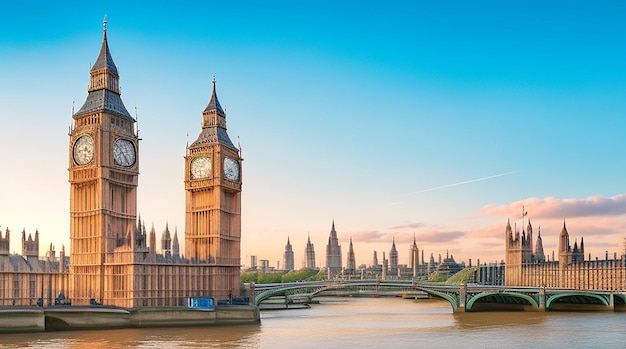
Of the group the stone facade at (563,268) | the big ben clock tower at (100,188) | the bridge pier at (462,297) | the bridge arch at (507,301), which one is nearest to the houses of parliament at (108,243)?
the big ben clock tower at (100,188)

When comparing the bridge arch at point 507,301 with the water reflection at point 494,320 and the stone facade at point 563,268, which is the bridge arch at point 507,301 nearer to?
the water reflection at point 494,320

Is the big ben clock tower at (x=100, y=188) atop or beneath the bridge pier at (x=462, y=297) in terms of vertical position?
atop

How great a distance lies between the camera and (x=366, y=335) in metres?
62.5

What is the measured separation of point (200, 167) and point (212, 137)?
356 centimetres

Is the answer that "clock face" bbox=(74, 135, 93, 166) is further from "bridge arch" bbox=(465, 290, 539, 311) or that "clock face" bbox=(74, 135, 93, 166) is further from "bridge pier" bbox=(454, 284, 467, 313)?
"bridge arch" bbox=(465, 290, 539, 311)

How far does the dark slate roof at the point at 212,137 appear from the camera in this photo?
7993 cm

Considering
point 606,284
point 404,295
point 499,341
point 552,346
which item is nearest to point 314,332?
point 499,341

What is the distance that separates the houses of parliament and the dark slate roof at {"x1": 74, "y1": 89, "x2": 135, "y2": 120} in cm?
12

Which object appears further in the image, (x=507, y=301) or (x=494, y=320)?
(x=507, y=301)

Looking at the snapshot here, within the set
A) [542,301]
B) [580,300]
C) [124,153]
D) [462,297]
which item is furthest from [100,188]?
[580,300]

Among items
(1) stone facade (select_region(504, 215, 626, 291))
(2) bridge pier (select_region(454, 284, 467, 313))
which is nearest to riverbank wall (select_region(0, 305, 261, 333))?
(2) bridge pier (select_region(454, 284, 467, 313))

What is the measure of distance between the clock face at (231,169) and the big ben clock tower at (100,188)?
10430 mm

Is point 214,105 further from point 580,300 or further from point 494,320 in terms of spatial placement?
point 580,300

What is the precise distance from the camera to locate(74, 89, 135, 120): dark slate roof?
71375mm
